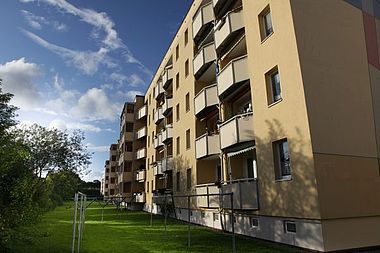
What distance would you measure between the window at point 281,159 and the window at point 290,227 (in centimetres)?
178

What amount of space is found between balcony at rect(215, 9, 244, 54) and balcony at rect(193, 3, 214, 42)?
11.4 ft

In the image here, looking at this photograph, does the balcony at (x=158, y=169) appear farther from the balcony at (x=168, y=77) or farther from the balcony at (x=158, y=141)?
the balcony at (x=168, y=77)

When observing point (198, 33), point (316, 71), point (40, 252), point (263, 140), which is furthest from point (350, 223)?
point (198, 33)

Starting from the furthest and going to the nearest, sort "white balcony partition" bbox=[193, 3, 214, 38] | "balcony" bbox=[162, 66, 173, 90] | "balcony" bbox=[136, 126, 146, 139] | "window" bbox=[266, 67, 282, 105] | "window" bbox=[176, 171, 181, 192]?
"balcony" bbox=[136, 126, 146, 139]
"balcony" bbox=[162, 66, 173, 90]
"window" bbox=[176, 171, 181, 192]
"white balcony partition" bbox=[193, 3, 214, 38]
"window" bbox=[266, 67, 282, 105]

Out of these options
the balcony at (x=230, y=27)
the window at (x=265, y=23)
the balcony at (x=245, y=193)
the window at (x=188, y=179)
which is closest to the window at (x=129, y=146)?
the window at (x=188, y=179)

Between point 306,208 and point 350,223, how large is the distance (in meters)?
1.62

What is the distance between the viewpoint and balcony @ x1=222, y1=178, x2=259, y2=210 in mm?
→ 14617

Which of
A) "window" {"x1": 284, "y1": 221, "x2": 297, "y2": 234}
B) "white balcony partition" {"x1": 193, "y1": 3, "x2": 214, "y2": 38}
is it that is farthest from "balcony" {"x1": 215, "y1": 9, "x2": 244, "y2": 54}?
"window" {"x1": 284, "y1": 221, "x2": 297, "y2": 234}

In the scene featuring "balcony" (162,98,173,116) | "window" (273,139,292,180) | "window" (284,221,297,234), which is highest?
"balcony" (162,98,173,116)

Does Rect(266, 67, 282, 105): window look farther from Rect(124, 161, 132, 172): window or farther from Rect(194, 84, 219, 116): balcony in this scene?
Rect(124, 161, 132, 172): window

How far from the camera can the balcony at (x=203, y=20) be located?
23047 millimetres

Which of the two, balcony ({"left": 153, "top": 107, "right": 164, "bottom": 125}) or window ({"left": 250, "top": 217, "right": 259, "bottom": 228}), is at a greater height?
balcony ({"left": 153, "top": 107, "right": 164, "bottom": 125})

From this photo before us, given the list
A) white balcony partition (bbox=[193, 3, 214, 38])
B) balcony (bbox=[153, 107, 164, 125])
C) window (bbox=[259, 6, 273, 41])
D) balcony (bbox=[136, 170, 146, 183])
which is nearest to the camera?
window (bbox=[259, 6, 273, 41])

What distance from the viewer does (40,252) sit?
11.8 m
